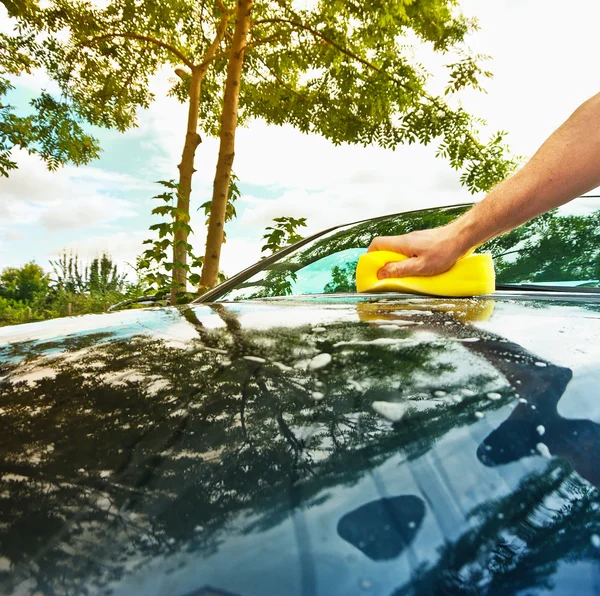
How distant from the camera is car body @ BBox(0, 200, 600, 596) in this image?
0.43 m

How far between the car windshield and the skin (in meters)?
0.31

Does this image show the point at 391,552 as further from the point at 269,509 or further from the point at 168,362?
the point at 168,362

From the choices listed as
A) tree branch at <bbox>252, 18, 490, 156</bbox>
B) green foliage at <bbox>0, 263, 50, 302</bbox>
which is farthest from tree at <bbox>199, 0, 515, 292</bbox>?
green foliage at <bbox>0, 263, 50, 302</bbox>

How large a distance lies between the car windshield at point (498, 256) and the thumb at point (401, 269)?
0.24 metres

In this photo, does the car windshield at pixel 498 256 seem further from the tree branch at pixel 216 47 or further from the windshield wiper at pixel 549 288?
the tree branch at pixel 216 47

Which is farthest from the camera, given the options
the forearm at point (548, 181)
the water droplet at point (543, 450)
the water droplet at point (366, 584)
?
the forearm at point (548, 181)

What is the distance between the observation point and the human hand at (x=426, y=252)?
4.45 feet

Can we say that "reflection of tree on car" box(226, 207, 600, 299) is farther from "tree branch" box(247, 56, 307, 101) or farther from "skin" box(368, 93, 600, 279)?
"tree branch" box(247, 56, 307, 101)

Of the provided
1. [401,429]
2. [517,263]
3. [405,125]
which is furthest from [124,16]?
[401,429]

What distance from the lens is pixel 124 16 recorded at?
27.8 feet

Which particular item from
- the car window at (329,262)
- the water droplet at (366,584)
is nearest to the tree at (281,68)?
the car window at (329,262)

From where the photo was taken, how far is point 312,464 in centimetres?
53

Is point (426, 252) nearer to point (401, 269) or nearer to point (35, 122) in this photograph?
point (401, 269)

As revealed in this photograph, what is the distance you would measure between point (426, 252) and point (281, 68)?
27.9 ft
